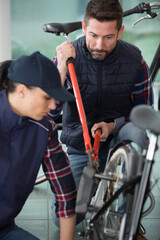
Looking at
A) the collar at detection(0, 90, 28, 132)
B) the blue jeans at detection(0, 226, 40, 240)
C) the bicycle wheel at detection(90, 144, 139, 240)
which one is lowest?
the blue jeans at detection(0, 226, 40, 240)

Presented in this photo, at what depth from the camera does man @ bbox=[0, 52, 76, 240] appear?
161cm

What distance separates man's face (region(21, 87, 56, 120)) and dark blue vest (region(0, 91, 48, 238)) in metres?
0.05

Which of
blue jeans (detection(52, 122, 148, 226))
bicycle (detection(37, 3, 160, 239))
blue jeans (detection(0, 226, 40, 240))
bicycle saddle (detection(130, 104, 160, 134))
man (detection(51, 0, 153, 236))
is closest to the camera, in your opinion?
bicycle saddle (detection(130, 104, 160, 134))

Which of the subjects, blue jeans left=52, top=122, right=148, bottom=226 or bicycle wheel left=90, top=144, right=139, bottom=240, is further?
blue jeans left=52, top=122, right=148, bottom=226

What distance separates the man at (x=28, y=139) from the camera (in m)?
1.61

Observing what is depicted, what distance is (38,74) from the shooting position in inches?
62.5

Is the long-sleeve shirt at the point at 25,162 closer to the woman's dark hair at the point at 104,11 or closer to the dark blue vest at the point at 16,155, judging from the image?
the dark blue vest at the point at 16,155

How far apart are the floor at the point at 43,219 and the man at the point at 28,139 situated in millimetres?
706

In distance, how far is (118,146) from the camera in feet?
6.14

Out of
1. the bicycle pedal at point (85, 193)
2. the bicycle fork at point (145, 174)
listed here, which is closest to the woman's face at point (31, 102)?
the bicycle pedal at point (85, 193)

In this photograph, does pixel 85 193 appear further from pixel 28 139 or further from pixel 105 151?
pixel 105 151

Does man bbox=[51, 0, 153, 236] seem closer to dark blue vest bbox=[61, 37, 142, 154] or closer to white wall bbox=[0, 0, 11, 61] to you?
dark blue vest bbox=[61, 37, 142, 154]

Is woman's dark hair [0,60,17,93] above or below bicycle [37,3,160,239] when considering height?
above

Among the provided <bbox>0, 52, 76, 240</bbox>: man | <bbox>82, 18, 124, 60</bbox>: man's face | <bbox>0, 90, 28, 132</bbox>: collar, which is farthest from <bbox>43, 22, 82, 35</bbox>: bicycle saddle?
<bbox>0, 90, 28, 132</bbox>: collar
